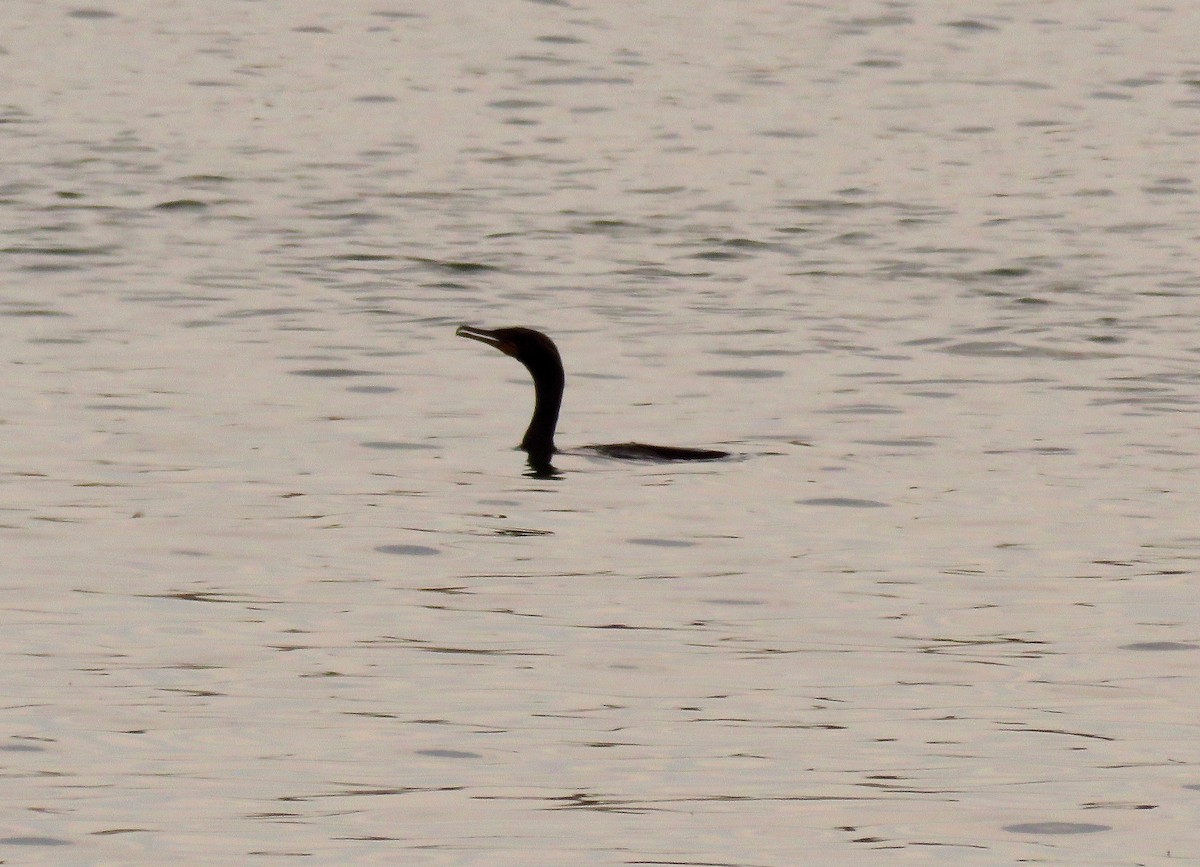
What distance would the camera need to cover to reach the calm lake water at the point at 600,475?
356 inches

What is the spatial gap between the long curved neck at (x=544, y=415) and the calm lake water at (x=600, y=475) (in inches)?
6.7

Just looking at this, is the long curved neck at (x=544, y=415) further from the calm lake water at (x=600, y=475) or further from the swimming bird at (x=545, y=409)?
the calm lake water at (x=600, y=475)

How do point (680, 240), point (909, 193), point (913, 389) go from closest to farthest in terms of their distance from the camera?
point (913, 389) < point (680, 240) < point (909, 193)

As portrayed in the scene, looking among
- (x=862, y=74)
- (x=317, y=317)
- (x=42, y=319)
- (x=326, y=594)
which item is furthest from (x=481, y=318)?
(x=862, y=74)

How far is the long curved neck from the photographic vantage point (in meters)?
16.0

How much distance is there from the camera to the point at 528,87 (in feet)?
116

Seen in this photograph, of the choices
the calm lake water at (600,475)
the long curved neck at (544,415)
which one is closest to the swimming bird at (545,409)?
the long curved neck at (544,415)

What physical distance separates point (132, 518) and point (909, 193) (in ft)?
53.3

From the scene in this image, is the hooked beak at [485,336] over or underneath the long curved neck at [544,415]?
over

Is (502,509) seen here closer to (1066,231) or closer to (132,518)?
(132,518)

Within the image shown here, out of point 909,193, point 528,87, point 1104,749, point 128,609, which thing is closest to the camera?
point 1104,749

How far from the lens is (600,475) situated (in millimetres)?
15531

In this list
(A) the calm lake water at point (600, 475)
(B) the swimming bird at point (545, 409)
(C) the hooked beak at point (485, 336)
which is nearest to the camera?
(A) the calm lake water at point (600, 475)

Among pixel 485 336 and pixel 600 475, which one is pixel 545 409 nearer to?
pixel 600 475
